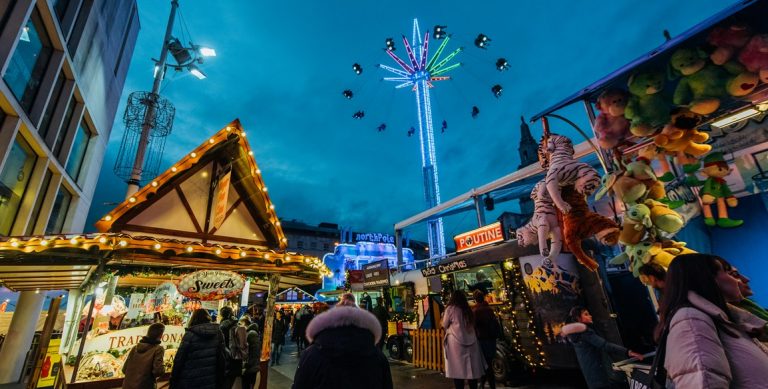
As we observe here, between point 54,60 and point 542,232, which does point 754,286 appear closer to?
point 542,232

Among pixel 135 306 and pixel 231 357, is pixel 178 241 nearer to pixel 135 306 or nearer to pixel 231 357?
pixel 231 357

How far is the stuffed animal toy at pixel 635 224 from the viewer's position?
305 cm

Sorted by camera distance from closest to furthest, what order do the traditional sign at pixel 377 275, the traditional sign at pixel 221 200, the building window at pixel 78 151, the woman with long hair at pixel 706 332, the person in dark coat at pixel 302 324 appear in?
the woman with long hair at pixel 706 332 < the traditional sign at pixel 221 200 < the building window at pixel 78 151 < the person in dark coat at pixel 302 324 < the traditional sign at pixel 377 275

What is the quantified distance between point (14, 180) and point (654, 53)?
14.5 metres

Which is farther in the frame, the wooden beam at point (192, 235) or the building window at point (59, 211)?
the building window at point (59, 211)

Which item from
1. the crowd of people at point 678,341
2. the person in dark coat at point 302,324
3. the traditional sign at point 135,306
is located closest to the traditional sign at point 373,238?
the person in dark coat at point 302,324

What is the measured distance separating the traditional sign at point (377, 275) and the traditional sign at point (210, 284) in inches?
360

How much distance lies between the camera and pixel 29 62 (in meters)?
8.70

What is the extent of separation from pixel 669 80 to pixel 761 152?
7.28ft

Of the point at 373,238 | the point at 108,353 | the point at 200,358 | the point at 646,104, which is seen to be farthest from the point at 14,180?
the point at 373,238

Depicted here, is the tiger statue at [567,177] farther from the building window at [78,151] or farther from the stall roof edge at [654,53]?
Result: the building window at [78,151]

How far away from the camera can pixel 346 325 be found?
2422mm

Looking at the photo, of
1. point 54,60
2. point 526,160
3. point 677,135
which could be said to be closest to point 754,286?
point 677,135

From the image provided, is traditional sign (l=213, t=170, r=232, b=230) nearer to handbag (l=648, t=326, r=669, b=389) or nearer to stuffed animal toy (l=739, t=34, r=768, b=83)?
handbag (l=648, t=326, r=669, b=389)
